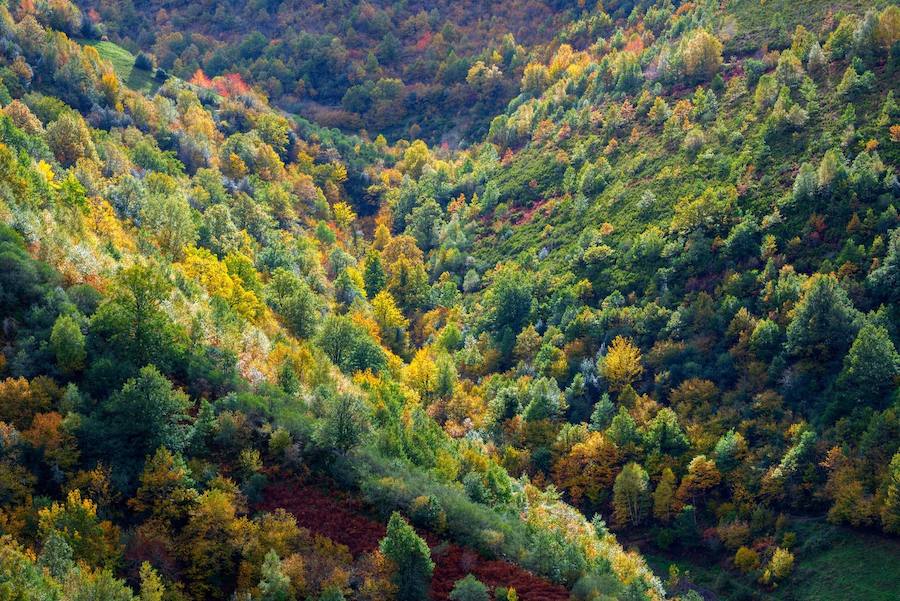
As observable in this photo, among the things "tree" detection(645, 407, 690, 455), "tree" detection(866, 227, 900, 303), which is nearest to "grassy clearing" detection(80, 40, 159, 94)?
"tree" detection(645, 407, 690, 455)

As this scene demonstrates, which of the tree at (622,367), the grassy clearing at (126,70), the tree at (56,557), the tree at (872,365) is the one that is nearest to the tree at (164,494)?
the tree at (56,557)

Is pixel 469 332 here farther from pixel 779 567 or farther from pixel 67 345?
pixel 67 345

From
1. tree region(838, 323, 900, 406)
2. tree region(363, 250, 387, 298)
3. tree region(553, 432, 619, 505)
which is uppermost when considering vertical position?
tree region(363, 250, 387, 298)

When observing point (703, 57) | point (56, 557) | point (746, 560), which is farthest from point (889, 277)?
point (56, 557)

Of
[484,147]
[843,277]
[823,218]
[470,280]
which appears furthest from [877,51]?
[484,147]

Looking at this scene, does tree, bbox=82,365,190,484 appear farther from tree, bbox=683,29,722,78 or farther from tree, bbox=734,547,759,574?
→ tree, bbox=683,29,722,78

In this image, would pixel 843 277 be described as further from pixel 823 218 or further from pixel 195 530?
pixel 195 530
